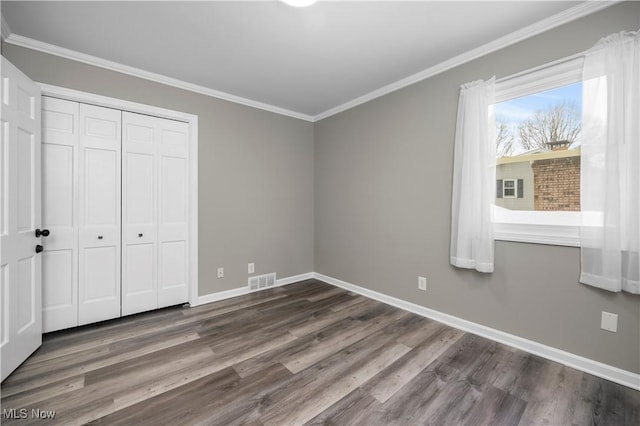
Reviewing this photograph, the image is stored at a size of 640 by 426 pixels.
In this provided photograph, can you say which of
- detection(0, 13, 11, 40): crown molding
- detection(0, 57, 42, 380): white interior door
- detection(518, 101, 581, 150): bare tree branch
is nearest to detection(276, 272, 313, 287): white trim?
detection(0, 57, 42, 380): white interior door

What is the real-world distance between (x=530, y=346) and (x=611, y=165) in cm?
153

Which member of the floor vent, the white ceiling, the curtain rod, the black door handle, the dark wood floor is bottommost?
the dark wood floor

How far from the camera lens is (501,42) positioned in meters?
2.38

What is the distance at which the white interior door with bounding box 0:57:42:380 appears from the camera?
188 cm

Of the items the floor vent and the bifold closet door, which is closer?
the bifold closet door

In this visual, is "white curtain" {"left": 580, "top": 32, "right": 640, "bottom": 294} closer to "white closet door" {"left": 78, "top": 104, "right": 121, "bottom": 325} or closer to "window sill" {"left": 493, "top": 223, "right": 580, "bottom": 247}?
"window sill" {"left": 493, "top": 223, "right": 580, "bottom": 247}

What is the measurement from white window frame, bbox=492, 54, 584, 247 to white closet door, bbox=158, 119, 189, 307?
11.1 ft

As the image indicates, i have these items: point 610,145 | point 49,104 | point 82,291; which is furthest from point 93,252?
point 610,145

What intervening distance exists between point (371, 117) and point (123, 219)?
317 cm

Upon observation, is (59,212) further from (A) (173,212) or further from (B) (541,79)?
(B) (541,79)

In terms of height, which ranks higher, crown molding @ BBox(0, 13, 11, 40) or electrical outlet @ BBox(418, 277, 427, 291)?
crown molding @ BBox(0, 13, 11, 40)

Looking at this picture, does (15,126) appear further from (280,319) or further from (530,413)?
(530,413)

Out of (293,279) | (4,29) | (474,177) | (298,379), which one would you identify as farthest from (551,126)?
(4,29)

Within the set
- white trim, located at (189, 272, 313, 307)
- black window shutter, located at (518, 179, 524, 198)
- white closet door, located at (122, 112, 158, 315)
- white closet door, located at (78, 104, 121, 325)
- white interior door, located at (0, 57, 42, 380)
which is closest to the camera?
white interior door, located at (0, 57, 42, 380)
